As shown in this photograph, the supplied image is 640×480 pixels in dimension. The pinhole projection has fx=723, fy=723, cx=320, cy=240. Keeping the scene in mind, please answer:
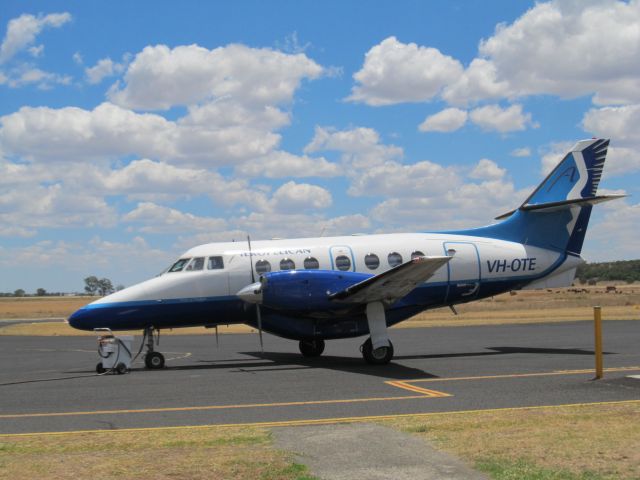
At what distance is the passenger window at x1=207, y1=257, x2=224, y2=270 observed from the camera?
1936 cm

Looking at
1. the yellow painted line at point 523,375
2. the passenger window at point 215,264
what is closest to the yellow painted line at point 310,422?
the yellow painted line at point 523,375

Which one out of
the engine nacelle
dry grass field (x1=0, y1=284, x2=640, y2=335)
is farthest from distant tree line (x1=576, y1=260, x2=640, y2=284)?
Result: the engine nacelle

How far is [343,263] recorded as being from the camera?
19.9 m

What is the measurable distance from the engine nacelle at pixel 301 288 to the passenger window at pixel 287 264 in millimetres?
1535

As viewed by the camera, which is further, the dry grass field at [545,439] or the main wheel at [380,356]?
the main wheel at [380,356]

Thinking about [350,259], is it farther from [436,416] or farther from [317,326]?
[436,416]

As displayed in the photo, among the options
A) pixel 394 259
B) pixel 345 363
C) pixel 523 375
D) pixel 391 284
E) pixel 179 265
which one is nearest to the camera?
pixel 523 375

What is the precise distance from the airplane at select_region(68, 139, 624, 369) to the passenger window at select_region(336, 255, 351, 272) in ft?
0.09

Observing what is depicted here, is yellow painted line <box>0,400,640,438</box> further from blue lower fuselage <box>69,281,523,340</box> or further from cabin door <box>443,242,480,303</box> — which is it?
cabin door <box>443,242,480,303</box>

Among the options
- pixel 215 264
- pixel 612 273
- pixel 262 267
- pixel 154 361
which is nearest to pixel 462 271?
pixel 262 267

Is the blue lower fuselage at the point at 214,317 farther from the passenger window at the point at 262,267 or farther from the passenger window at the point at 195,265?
the passenger window at the point at 262,267

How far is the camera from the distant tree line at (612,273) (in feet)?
561

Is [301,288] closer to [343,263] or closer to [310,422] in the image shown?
[343,263]

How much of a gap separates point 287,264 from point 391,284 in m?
3.44
